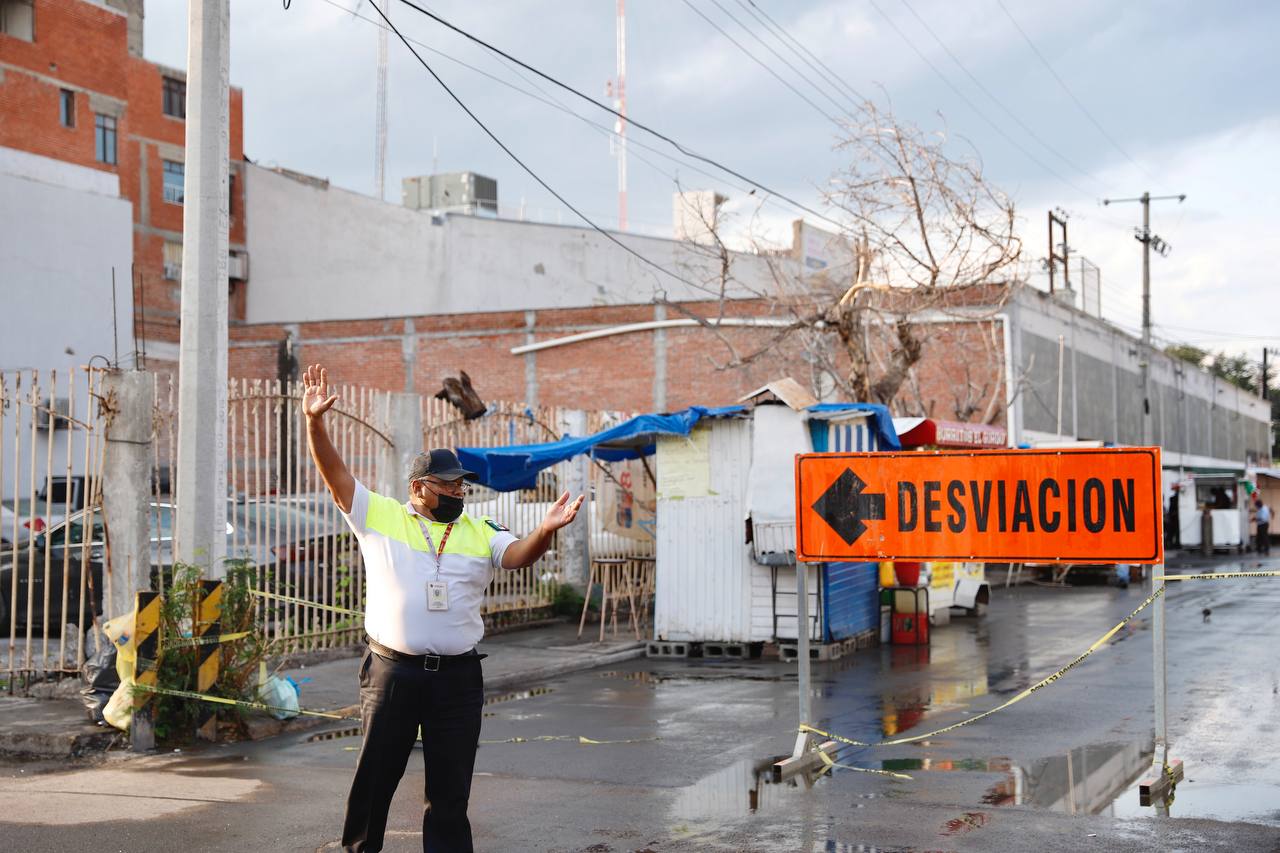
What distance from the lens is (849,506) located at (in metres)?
8.69

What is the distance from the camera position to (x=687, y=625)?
15133 millimetres

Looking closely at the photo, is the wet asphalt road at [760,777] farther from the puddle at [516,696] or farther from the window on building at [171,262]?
the window on building at [171,262]

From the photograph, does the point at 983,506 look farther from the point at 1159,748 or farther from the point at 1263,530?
the point at 1263,530

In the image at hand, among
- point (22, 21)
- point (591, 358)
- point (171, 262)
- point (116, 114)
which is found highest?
point (22, 21)

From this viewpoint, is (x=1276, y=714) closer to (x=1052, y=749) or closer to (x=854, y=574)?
(x=1052, y=749)

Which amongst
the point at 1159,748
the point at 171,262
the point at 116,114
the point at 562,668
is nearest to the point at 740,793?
the point at 1159,748

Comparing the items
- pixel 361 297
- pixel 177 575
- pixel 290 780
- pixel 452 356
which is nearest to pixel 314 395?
pixel 290 780

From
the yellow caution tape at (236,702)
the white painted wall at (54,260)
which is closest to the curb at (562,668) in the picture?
the yellow caution tape at (236,702)

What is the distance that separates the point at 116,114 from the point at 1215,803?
42.0 meters

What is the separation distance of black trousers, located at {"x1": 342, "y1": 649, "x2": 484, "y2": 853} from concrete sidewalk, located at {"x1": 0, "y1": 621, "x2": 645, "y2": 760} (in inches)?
180

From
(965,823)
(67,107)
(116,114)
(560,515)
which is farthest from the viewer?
(116,114)

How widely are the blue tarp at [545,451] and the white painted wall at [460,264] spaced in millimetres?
29415

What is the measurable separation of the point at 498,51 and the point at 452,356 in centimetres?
2518

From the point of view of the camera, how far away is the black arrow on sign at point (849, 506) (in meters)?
8.62
